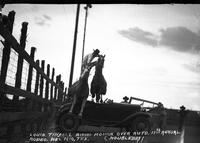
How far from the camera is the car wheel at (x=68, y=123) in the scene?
8.25 meters

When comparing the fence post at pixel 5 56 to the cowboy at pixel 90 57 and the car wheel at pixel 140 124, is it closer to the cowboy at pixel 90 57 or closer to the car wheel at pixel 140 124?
the cowboy at pixel 90 57

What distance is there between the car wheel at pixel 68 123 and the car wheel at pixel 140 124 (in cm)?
182

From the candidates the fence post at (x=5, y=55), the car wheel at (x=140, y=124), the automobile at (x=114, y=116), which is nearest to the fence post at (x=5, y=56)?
the fence post at (x=5, y=55)

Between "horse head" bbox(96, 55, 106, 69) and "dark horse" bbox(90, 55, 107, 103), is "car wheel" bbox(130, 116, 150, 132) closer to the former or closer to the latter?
"dark horse" bbox(90, 55, 107, 103)

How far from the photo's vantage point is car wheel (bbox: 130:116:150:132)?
9.12 meters

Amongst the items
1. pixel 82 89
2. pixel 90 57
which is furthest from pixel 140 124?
pixel 90 57

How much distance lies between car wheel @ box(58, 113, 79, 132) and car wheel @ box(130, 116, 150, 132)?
1817mm

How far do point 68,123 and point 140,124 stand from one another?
224cm

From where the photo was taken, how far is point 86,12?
29094 mm

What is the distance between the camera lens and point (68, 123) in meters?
8.25

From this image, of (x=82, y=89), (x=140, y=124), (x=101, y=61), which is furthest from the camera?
(x=140, y=124)

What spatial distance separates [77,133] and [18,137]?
1.90 meters

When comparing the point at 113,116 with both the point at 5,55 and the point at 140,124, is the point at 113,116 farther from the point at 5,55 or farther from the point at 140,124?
the point at 5,55

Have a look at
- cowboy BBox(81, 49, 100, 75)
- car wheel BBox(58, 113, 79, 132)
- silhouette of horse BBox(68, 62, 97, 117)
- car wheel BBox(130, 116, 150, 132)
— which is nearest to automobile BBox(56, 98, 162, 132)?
car wheel BBox(130, 116, 150, 132)
